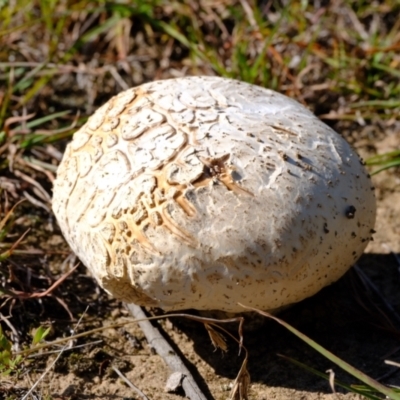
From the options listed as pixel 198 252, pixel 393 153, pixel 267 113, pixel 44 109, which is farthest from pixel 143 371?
pixel 44 109

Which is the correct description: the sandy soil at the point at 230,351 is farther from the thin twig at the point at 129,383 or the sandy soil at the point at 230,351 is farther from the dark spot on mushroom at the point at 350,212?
the dark spot on mushroom at the point at 350,212

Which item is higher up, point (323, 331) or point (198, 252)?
point (198, 252)

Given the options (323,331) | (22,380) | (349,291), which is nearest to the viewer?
(22,380)

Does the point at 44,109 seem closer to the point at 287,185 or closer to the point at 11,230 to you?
the point at 11,230

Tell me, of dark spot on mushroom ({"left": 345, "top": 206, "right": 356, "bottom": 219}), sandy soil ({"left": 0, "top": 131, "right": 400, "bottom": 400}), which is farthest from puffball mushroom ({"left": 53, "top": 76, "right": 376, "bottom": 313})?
sandy soil ({"left": 0, "top": 131, "right": 400, "bottom": 400})

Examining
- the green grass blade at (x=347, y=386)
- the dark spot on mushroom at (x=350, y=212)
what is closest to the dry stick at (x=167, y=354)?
the green grass blade at (x=347, y=386)

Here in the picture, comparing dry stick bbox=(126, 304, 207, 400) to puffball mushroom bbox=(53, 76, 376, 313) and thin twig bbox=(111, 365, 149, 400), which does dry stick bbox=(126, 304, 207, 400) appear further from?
puffball mushroom bbox=(53, 76, 376, 313)

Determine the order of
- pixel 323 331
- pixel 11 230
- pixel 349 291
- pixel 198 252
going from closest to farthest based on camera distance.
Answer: pixel 198 252, pixel 323 331, pixel 349 291, pixel 11 230
